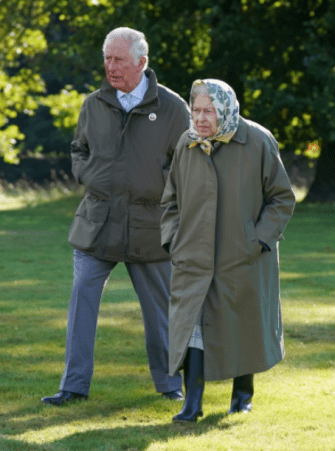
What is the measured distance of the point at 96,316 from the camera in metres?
5.43

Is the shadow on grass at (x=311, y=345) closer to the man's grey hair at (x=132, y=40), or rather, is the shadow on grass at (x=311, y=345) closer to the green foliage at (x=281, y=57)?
the man's grey hair at (x=132, y=40)

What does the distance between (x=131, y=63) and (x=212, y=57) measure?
21259mm

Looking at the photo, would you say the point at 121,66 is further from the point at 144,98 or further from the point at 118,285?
the point at 118,285

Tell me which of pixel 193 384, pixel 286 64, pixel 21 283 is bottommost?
pixel 21 283

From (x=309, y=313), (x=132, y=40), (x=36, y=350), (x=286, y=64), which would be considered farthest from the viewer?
(x=286, y=64)

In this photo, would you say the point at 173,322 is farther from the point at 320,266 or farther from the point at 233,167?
the point at 320,266

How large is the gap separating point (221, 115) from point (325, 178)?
23.6m

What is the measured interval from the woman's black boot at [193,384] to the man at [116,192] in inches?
24.5

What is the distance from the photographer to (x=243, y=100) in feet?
89.4

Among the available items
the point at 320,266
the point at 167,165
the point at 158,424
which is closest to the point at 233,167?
the point at 167,165

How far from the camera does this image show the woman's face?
183 inches

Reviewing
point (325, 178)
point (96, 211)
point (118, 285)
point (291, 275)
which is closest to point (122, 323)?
point (118, 285)

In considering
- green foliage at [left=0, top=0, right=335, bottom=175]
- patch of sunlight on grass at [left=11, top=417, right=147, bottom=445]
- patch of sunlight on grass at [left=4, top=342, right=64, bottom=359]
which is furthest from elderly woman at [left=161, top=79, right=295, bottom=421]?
green foliage at [left=0, top=0, right=335, bottom=175]

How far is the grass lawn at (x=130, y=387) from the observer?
454 centimetres
